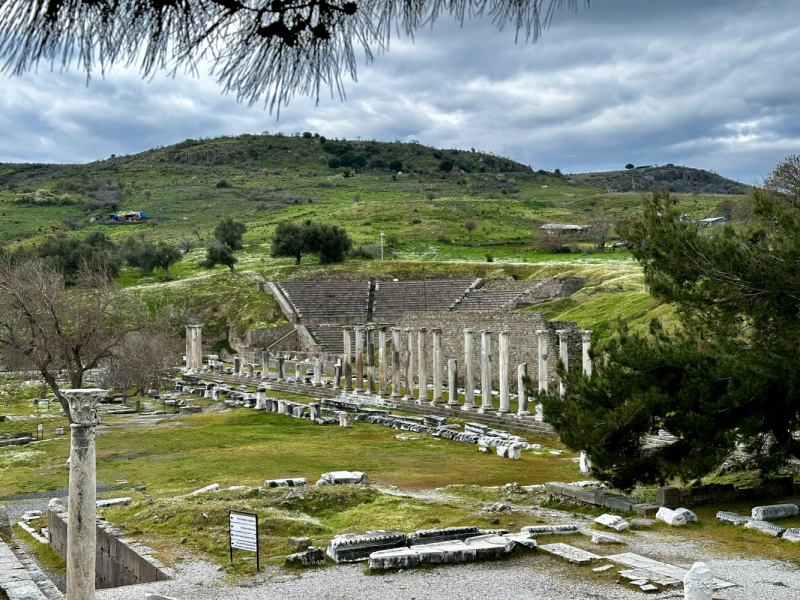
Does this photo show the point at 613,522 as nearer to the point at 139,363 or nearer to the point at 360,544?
the point at 360,544

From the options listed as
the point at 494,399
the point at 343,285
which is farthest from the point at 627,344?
the point at 343,285

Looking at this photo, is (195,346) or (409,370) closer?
(409,370)

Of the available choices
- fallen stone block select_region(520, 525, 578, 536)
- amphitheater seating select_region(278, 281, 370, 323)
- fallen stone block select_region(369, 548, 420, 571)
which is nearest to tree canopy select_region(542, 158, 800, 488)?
fallen stone block select_region(520, 525, 578, 536)

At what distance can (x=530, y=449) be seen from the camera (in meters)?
26.7

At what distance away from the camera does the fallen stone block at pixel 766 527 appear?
1377cm

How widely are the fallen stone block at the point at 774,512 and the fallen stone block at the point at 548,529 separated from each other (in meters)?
3.21

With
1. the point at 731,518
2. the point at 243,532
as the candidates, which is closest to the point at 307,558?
the point at 243,532

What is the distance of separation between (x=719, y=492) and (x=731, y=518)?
6.57 ft

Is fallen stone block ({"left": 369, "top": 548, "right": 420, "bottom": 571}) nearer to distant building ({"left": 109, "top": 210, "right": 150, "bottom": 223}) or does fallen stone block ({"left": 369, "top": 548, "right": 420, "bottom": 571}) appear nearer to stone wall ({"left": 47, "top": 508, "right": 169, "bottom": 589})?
stone wall ({"left": 47, "top": 508, "right": 169, "bottom": 589})

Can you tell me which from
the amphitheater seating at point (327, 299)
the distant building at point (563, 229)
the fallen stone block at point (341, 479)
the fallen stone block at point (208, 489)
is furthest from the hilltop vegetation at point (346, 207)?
the fallen stone block at point (208, 489)

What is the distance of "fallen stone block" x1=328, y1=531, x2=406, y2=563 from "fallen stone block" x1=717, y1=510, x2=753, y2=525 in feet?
19.3

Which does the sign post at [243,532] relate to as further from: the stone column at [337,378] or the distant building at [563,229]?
the distant building at [563,229]

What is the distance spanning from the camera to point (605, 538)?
13742 millimetres

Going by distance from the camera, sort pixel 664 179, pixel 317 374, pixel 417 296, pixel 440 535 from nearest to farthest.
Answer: pixel 440 535
pixel 317 374
pixel 417 296
pixel 664 179
